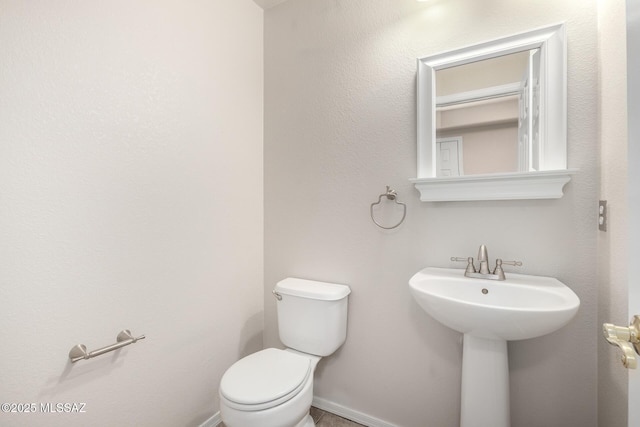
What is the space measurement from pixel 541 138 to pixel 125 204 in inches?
69.5

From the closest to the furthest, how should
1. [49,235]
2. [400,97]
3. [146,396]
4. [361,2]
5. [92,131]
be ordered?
[49,235]
[92,131]
[146,396]
[400,97]
[361,2]

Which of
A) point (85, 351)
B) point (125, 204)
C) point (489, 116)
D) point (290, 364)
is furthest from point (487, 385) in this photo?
point (125, 204)

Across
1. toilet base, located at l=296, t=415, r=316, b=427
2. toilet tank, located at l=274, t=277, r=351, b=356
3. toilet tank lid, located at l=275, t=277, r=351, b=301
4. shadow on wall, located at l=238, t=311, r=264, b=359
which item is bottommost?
toilet base, located at l=296, t=415, r=316, b=427

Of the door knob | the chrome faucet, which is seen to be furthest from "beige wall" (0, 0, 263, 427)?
the door knob

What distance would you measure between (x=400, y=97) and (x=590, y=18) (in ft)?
2.50

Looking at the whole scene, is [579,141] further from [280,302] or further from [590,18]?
[280,302]

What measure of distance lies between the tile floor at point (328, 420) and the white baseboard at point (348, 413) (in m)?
0.02

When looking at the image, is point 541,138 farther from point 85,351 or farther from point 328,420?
point 85,351

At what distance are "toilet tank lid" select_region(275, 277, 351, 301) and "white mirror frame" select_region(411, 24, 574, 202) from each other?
67 cm

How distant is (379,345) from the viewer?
1.51 meters

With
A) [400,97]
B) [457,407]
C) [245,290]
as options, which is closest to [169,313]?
[245,290]

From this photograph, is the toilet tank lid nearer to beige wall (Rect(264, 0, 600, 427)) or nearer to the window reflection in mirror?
beige wall (Rect(264, 0, 600, 427))

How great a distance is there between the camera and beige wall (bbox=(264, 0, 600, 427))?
3.67 feet

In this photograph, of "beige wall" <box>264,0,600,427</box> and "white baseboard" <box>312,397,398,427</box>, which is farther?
"white baseboard" <box>312,397,398,427</box>
